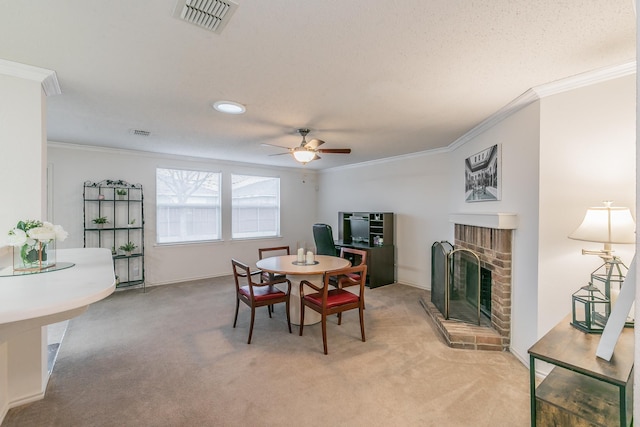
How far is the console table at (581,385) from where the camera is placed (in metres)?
1.35

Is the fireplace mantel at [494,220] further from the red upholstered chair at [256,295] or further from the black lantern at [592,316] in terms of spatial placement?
the red upholstered chair at [256,295]

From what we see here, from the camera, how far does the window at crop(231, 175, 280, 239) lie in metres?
6.01

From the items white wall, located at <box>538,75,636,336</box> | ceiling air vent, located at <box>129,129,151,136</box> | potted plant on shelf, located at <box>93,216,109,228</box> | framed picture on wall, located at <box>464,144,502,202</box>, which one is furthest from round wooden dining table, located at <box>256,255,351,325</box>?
potted plant on shelf, located at <box>93,216,109,228</box>

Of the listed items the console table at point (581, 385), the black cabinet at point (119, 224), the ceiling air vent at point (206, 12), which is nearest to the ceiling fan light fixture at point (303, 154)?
the ceiling air vent at point (206, 12)

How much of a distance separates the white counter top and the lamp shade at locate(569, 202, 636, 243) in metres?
2.78

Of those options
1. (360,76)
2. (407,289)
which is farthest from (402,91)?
(407,289)

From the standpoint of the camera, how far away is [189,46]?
68.1 inches

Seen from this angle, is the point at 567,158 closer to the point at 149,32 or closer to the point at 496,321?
the point at 496,321

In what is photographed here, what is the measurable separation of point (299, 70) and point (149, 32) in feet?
3.05

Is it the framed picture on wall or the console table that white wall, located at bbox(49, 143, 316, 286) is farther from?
the console table

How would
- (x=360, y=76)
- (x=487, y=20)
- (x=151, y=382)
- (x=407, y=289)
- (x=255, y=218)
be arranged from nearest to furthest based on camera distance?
1. (x=487, y=20)
2. (x=360, y=76)
3. (x=151, y=382)
4. (x=407, y=289)
5. (x=255, y=218)

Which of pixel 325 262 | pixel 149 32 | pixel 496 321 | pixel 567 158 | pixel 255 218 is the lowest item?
pixel 496 321

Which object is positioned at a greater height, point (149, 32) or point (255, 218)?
point (149, 32)

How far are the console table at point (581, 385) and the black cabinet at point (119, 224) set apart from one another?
5365 millimetres
